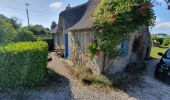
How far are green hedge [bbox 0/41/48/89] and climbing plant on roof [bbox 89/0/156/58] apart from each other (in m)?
A: 2.98

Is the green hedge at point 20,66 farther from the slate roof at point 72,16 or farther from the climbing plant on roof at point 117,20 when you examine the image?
the slate roof at point 72,16

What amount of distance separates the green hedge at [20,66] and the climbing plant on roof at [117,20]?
2983 millimetres

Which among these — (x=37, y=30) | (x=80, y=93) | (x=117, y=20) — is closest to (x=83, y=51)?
(x=117, y=20)

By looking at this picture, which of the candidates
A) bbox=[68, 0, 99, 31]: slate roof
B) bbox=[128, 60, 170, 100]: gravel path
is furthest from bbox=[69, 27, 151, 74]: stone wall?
bbox=[128, 60, 170, 100]: gravel path

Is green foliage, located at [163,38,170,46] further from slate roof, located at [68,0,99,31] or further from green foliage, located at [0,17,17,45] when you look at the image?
green foliage, located at [0,17,17,45]

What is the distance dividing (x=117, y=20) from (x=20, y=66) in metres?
Answer: 4.80

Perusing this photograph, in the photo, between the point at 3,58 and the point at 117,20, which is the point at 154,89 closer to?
the point at 117,20

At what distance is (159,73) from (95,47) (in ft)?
12.1

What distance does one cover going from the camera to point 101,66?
8.90 metres

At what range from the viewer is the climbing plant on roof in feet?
25.7

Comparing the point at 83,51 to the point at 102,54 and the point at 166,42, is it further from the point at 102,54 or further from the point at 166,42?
the point at 166,42

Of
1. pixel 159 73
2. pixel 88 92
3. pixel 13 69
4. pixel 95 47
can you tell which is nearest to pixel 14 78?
pixel 13 69

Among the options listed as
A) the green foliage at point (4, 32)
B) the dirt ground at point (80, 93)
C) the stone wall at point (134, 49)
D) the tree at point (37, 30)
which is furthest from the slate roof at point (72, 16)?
the tree at point (37, 30)

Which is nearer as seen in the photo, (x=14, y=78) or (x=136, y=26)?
(x=14, y=78)
